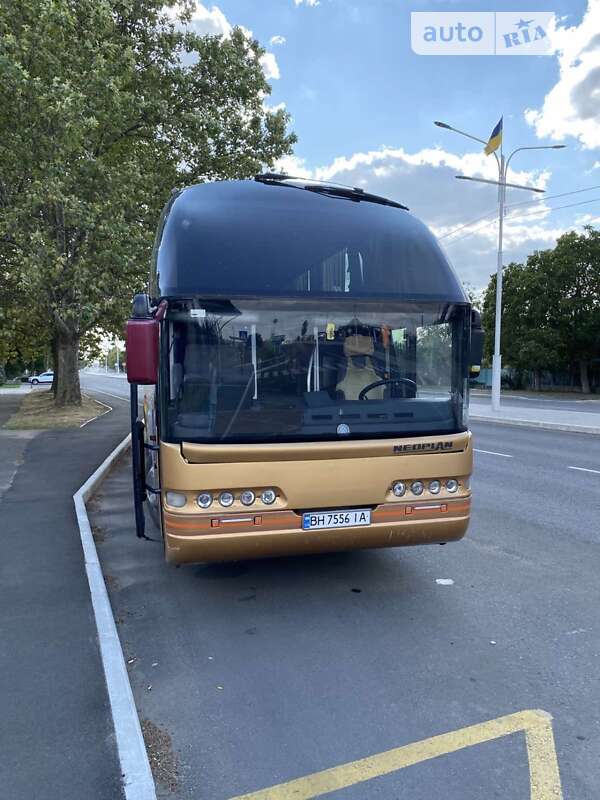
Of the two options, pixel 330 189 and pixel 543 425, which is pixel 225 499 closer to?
pixel 330 189

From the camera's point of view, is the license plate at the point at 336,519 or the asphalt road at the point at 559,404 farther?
the asphalt road at the point at 559,404

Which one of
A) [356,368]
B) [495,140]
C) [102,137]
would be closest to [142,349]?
[356,368]

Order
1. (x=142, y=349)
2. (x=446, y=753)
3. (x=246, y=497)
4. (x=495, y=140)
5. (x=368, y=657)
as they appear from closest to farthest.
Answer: (x=446, y=753)
(x=368, y=657)
(x=142, y=349)
(x=246, y=497)
(x=495, y=140)

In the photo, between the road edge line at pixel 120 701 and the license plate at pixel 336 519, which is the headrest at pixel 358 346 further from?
the road edge line at pixel 120 701

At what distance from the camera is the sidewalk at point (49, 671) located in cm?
273

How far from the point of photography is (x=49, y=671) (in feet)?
11.9

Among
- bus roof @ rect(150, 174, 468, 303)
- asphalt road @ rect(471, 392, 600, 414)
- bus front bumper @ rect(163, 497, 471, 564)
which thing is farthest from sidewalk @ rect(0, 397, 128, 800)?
asphalt road @ rect(471, 392, 600, 414)

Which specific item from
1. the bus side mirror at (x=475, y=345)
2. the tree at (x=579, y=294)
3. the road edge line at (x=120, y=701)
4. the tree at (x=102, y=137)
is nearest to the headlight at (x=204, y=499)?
the road edge line at (x=120, y=701)

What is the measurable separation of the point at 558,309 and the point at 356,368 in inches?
1788

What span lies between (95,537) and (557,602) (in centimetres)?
482

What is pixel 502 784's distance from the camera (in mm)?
2674

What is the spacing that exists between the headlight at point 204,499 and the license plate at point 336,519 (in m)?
0.70

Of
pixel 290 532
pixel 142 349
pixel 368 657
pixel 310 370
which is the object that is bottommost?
pixel 368 657

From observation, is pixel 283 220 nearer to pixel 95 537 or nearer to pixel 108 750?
pixel 108 750
